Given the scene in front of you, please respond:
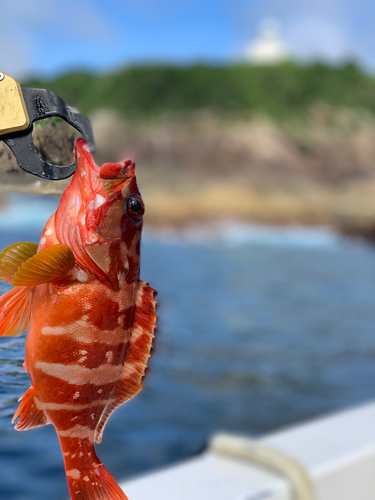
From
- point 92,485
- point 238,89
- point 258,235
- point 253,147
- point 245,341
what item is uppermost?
point 238,89

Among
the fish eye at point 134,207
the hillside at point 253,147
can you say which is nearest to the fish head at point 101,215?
the fish eye at point 134,207

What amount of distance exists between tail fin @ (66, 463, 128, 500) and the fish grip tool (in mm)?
91

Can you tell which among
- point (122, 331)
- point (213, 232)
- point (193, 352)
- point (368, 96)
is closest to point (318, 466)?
point (122, 331)

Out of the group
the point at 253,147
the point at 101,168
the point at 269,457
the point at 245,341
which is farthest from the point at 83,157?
the point at 253,147

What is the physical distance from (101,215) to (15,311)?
0.12 feet

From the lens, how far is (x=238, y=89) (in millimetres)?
5395

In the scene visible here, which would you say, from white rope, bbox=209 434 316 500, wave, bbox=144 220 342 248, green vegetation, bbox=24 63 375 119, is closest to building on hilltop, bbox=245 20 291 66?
green vegetation, bbox=24 63 375 119

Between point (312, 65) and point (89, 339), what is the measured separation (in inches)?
240

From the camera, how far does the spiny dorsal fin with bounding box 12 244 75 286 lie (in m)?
0.15

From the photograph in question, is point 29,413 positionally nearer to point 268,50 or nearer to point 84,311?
point 84,311

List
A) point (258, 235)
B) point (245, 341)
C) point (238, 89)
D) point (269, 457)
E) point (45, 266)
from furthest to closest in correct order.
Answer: point (258, 235) < point (238, 89) < point (245, 341) < point (269, 457) < point (45, 266)

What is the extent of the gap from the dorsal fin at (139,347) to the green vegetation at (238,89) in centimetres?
452

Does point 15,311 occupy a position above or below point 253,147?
below

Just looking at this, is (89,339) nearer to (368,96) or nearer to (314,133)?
(314,133)
